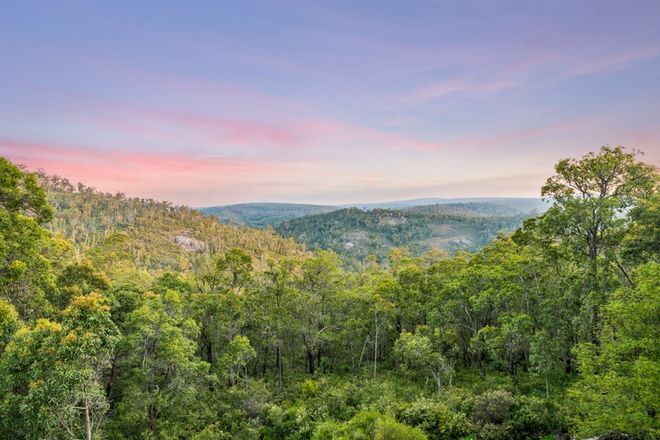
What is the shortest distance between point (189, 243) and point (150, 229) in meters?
14.0

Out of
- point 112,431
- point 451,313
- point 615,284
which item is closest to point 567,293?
point 615,284

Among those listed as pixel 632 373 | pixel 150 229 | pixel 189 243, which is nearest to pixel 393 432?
pixel 632 373

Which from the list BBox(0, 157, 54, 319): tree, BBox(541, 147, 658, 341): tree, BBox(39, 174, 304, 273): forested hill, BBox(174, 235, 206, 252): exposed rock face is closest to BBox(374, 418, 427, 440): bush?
BBox(541, 147, 658, 341): tree

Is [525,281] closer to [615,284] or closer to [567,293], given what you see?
[567,293]

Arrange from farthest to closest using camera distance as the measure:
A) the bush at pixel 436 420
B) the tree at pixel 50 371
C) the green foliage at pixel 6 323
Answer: the bush at pixel 436 420, the green foliage at pixel 6 323, the tree at pixel 50 371

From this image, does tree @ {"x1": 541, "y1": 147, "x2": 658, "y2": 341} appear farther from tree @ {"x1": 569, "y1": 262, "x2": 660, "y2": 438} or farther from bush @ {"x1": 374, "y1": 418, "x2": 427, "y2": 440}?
bush @ {"x1": 374, "y1": 418, "x2": 427, "y2": 440}

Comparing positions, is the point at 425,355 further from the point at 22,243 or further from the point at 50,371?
the point at 22,243

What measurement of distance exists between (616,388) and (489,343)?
12.2 meters

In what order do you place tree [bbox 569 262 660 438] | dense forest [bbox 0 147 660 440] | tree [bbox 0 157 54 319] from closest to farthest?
tree [bbox 569 262 660 438], dense forest [bbox 0 147 660 440], tree [bbox 0 157 54 319]

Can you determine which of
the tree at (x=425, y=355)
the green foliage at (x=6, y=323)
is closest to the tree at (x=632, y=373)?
the tree at (x=425, y=355)

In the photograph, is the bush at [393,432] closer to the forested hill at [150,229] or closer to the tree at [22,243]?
the tree at [22,243]

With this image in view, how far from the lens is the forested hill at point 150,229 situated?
10481 cm

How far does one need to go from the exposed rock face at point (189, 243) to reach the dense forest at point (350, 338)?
88.4 m

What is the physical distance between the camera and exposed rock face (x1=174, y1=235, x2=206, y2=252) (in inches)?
4899
